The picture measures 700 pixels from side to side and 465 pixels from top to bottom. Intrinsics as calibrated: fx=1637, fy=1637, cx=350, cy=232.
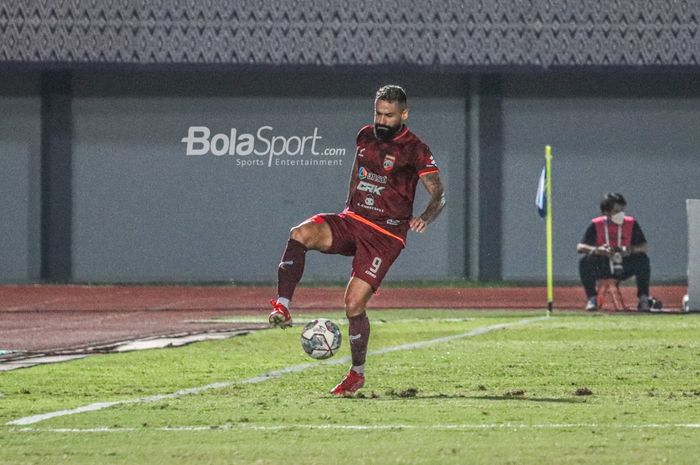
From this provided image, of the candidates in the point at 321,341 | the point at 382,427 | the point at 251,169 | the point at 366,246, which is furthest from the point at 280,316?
the point at 251,169

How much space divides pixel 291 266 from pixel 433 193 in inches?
42.6

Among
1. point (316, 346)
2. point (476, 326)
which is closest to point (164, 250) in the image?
point (476, 326)

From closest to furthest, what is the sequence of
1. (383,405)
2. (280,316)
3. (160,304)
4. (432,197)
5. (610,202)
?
(383,405) < (280,316) < (432,197) < (610,202) < (160,304)

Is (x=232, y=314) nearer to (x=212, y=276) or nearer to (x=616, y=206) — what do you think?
(x=616, y=206)

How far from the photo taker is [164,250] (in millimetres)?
31844

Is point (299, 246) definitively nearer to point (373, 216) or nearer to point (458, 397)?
point (373, 216)

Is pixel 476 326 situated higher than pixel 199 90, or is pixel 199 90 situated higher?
pixel 199 90

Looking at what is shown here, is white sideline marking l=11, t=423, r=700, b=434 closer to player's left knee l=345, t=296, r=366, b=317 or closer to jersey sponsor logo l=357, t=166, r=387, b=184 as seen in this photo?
player's left knee l=345, t=296, r=366, b=317

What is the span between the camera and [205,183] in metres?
31.8

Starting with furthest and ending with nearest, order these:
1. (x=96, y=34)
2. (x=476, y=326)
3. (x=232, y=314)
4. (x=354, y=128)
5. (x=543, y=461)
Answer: (x=354, y=128), (x=96, y=34), (x=232, y=314), (x=476, y=326), (x=543, y=461)

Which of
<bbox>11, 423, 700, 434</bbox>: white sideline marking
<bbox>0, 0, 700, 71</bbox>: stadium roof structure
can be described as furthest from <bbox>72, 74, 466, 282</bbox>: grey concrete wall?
<bbox>11, 423, 700, 434</bbox>: white sideline marking

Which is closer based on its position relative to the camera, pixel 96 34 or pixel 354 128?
pixel 96 34

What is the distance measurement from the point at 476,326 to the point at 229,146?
43.8 ft

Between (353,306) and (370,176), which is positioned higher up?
(370,176)
